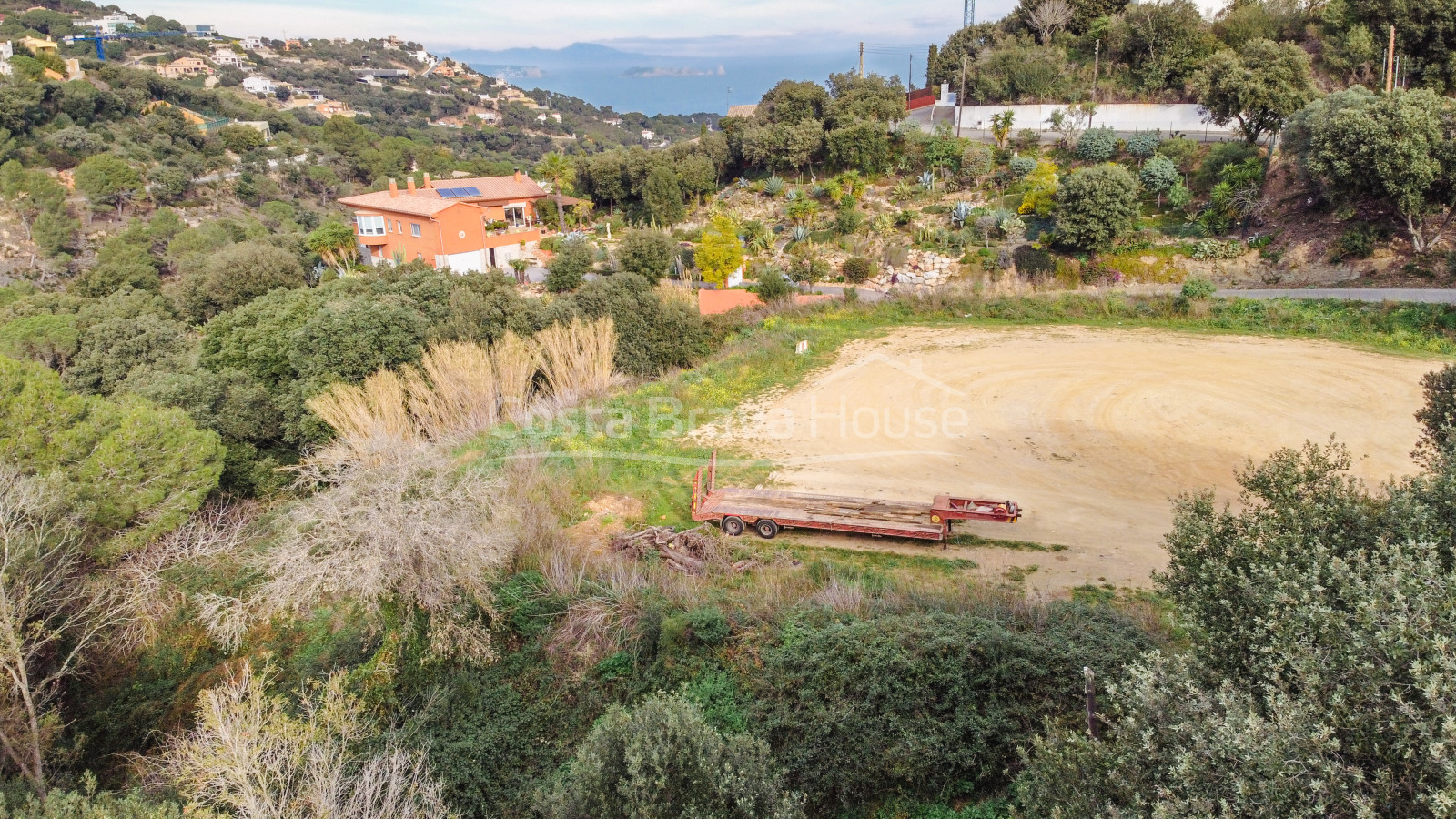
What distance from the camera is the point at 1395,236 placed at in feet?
66.7

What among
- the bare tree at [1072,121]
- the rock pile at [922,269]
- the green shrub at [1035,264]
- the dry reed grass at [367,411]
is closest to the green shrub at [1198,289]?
the green shrub at [1035,264]

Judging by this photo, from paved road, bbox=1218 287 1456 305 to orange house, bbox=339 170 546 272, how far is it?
2987cm

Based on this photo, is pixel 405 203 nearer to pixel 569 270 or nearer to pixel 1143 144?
pixel 569 270

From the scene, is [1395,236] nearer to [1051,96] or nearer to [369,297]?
[1051,96]

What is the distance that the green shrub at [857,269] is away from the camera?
26.6 m

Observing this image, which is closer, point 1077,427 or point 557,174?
point 1077,427

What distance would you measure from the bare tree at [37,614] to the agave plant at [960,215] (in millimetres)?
26228

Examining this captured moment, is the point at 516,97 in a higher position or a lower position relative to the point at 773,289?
higher

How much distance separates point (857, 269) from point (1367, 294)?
539 inches

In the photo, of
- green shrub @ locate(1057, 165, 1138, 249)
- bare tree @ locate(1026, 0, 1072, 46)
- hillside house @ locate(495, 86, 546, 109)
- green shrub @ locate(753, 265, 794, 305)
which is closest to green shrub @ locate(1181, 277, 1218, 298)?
green shrub @ locate(1057, 165, 1138, 249)

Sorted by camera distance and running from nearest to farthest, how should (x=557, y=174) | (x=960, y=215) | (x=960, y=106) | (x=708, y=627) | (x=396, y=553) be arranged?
(x=708, y=627) < (x=396, y=553) < (x=960, y=215) < (x=960, y=106) < (x=557, y=174)

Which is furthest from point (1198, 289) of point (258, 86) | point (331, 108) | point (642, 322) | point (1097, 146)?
point (258, 86)

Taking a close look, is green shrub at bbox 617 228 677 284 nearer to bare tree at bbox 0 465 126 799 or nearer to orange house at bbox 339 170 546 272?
orange house at bbox 339 170 546 272

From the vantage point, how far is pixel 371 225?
40.0 m
